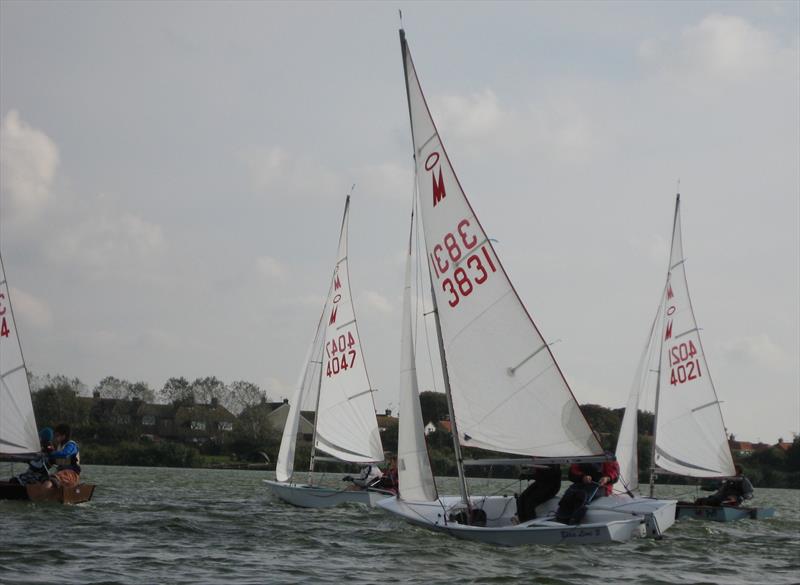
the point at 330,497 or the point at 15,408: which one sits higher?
the point at 15,408

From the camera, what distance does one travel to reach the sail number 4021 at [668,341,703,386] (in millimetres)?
26078

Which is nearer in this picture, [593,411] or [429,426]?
[593,411]

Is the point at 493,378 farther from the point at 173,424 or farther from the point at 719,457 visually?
the point at 173,424

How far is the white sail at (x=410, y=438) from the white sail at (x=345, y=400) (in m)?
9.88

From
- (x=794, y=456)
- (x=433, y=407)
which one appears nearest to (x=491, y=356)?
(x=794, y=456)

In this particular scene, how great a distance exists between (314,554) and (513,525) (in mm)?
2916

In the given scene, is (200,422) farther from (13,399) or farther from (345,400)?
(13,399)

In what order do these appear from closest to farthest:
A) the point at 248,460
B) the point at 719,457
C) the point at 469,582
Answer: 1. the point at 469,582
2. the point at 719,457
3. the point at 248,460

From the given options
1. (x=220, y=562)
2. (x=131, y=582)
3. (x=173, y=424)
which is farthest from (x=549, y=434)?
(x=173, y=424)

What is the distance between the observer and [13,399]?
1994 centimetres

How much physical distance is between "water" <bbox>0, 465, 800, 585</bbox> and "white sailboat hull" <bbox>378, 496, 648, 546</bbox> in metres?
0.17

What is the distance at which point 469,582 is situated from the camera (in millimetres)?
11578

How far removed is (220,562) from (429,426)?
66.4 m

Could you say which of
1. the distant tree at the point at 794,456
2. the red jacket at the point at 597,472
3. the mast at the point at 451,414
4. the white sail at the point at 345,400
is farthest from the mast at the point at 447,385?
the distant tree at the point at 794,456
